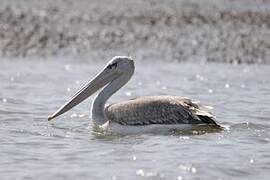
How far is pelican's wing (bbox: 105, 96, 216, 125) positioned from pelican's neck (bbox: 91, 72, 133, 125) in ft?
0.76

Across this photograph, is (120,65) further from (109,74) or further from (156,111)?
(156,111)

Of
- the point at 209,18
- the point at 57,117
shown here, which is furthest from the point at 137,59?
the point at 57,117

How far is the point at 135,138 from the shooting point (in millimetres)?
9039

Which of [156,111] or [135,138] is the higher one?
[156,111]

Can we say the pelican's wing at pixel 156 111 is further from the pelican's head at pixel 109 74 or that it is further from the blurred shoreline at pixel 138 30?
the blurred shoreline at pixel 138 30

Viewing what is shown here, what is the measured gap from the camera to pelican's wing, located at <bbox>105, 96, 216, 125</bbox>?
9.25 m

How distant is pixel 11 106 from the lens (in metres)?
11.0

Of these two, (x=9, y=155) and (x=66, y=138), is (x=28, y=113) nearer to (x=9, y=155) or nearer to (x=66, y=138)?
(x=66, y=138)

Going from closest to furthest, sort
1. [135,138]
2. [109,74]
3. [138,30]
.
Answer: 1. [135,138]
2. [109,74]
3. [138,30]

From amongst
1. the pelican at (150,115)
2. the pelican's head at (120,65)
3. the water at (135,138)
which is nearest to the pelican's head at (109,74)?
the pelican's head at (120,65)

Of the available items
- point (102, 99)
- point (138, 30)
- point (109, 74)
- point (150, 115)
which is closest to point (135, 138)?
point (150, 115)

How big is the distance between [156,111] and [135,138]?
49 cm

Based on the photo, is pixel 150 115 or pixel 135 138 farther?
pixel 150 115

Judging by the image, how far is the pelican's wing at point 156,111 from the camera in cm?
Result: 925
